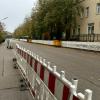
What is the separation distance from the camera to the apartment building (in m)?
48.0

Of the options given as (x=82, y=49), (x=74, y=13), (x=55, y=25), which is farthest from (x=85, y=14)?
(x=82, y=49)

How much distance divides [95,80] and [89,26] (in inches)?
1654

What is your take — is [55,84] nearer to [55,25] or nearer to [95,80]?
[95,80]

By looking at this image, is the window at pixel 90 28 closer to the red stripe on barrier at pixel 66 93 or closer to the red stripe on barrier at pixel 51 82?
the red stripe on barrier at pixel 51 82

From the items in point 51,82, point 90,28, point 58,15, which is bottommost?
point 51,82

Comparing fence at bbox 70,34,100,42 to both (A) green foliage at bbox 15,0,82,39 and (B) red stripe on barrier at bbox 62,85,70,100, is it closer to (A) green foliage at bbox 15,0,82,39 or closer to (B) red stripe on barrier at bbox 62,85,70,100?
(A) green foliage at bbox 15,0,82,39

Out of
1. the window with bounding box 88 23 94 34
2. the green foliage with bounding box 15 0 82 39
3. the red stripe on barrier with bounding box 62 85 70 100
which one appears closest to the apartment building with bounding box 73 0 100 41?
the window with bounding box 88 23 94 34

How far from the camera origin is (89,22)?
51.4 m

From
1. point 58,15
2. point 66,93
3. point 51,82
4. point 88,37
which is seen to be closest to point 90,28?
point 88,37

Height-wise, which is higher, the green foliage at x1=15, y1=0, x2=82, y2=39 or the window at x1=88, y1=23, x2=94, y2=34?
the green foliage at x1=15, y1=0, x2=82, y2=39

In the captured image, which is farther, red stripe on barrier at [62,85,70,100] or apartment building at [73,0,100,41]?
apartment building at [73,0,100,41]

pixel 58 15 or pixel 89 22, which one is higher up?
pixel 58 15

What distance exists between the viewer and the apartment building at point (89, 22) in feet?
158

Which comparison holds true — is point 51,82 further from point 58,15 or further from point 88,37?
point 58,15
